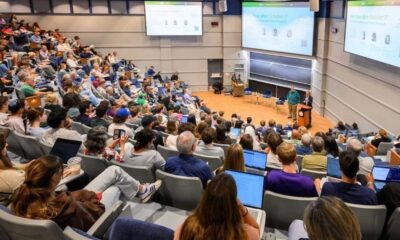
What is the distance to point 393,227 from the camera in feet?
9.16

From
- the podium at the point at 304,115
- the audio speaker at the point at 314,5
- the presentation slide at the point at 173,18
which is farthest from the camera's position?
the presentation slide at the point at 173,18

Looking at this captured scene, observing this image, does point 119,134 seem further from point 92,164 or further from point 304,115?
point 304,115

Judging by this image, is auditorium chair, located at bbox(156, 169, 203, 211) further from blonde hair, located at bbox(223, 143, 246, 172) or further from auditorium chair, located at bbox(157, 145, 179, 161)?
auditorium chair, located at bbox(157, 145, 179, 161)

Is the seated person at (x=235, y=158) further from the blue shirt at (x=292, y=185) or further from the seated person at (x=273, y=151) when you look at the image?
the seated person at (x=273, y=151)

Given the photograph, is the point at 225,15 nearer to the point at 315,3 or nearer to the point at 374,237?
the point at 315,3

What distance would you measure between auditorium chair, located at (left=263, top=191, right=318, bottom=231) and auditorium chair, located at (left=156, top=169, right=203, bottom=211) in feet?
1.90

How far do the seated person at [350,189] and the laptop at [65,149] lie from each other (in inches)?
94.0

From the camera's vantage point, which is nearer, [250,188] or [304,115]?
[250,188]

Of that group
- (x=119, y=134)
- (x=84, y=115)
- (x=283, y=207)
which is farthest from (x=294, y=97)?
(x=283, y=207)

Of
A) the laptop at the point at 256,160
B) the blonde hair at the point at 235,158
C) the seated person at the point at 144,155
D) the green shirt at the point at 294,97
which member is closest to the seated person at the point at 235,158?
the blonde hair at the point at 235,158

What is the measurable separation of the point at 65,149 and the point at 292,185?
2247mm

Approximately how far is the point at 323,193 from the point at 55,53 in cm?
1098

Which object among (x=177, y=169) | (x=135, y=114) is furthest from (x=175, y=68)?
(x=177, y=169)

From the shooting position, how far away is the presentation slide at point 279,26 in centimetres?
1343
